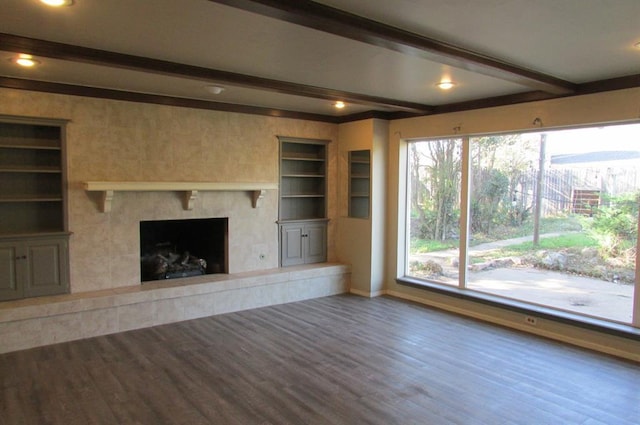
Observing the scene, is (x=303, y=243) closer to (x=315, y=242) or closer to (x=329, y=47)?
(x=315, y=242)

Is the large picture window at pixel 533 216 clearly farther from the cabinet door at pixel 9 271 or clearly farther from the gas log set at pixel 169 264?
the cabinet door at pixel 9 271

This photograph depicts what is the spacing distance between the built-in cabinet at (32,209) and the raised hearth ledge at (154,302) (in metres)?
0.21

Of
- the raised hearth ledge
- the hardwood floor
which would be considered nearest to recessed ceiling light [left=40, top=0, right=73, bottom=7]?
the hardwood floor

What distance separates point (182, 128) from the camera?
5363mm

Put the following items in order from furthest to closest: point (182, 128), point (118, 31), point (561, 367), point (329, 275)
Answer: point (329, 275) < point (182, 128) < point (561, 367) < point (118, 31)

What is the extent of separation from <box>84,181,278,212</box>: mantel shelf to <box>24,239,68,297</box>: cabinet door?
2.00 feet

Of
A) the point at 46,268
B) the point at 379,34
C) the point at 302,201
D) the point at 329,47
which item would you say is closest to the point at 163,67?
the point at 329,47

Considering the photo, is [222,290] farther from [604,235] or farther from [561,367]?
[604,235]

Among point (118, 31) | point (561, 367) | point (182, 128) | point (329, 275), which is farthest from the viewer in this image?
point (329, 275)

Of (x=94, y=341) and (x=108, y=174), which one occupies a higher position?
(x=108, y=174)

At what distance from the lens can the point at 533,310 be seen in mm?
4762

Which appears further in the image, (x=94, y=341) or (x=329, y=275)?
(x=329, y=275)

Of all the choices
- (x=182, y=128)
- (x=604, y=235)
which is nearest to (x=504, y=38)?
(x=604, y=235)

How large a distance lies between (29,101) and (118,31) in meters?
2.15
